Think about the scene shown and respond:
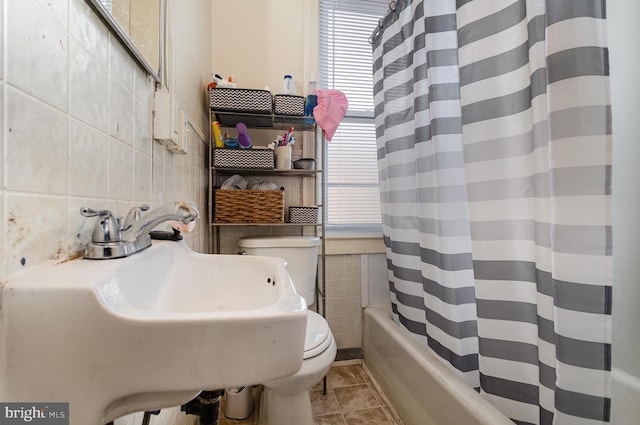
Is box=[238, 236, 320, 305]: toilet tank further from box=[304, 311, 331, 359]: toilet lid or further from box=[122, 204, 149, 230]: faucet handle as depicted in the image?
box=[122, 204, 149, 230]: faucet handle

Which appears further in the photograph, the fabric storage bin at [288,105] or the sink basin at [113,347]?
the fabric storage bin at [288,105]

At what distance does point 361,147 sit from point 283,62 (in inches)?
27.0

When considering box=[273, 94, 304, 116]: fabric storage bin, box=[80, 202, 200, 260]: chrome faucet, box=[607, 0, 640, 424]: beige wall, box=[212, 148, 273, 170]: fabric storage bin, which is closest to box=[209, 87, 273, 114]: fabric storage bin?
box=[273, 94, 304, 116]: fabric storage bin

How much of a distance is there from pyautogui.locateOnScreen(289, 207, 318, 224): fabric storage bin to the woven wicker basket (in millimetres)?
84

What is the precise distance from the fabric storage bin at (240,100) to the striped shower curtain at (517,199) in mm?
683

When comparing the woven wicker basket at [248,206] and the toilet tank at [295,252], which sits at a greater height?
the woven wicker basket at [248,206]

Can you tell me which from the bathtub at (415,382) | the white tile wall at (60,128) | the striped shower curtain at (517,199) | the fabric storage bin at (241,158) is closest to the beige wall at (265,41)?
the fabric storage bin at (241,158)

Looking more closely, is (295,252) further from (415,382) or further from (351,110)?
(351,110)

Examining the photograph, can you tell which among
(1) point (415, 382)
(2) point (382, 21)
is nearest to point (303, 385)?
(1) point (415, 382)

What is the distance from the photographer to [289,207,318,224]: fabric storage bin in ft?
4.53

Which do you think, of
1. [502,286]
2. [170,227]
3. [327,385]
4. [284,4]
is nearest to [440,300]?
[502,286]

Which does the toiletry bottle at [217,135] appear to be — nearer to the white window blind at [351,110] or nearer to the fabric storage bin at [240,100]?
the fabric storage bin at [240,100]

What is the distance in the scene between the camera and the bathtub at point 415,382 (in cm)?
77

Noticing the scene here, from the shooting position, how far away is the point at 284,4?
1.57 meters
